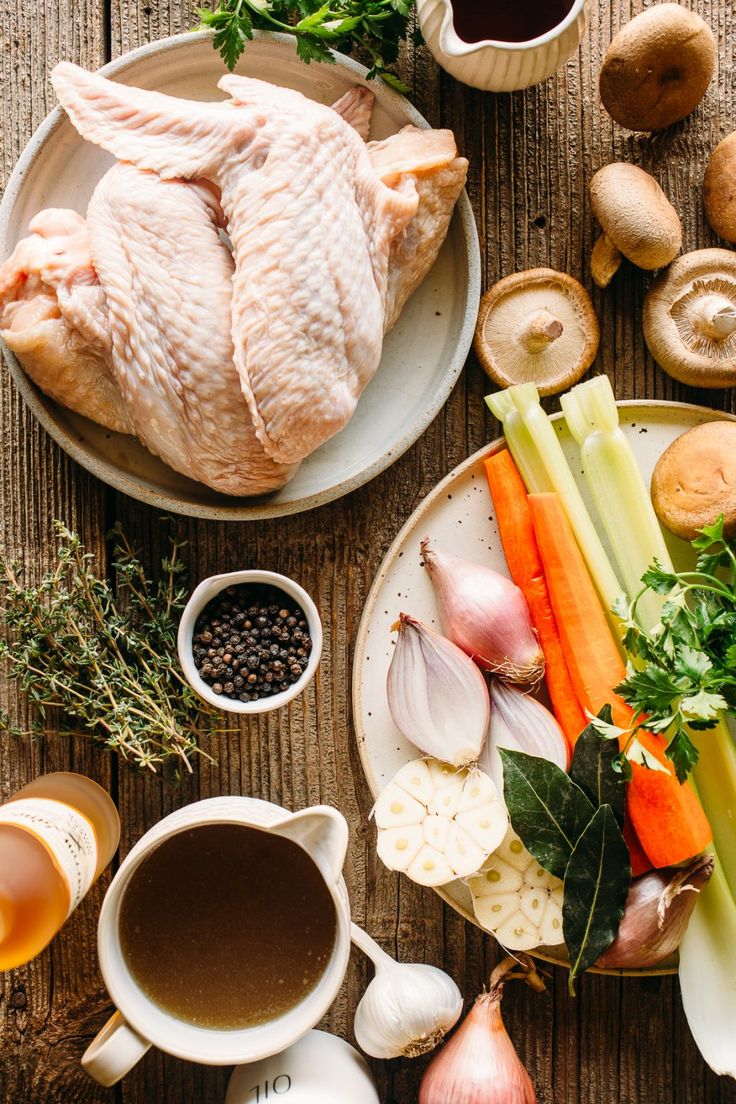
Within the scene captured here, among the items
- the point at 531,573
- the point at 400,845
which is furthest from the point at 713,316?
the point at 400,845

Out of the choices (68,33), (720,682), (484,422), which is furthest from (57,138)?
(720,682)

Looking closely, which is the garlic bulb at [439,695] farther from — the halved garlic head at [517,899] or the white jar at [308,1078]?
the white jar at [308,1078]

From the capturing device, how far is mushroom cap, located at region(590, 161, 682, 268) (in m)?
1.33

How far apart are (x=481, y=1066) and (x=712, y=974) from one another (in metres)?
0.37

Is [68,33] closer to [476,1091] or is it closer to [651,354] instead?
[651,354]

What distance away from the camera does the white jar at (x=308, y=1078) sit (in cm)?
128

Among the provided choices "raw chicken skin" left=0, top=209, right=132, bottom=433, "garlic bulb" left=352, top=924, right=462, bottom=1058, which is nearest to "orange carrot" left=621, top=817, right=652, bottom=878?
"garlic bulb" left=352, top=924, right=462, bottom=1058

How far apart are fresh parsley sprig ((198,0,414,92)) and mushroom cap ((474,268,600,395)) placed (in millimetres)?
336

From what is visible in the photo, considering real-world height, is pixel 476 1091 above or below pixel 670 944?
below

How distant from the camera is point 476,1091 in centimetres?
132

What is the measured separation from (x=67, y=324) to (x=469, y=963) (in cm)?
116

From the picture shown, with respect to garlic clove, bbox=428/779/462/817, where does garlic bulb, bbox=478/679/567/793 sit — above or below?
above

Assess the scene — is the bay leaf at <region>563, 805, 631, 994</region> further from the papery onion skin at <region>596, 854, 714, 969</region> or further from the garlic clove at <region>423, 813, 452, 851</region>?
the garlic clove at <region>423, 813, 452, 851</region>

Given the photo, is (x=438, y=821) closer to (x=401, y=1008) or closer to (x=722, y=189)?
(x=401, y=1008)
